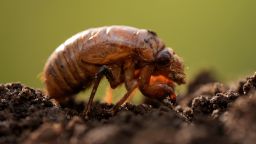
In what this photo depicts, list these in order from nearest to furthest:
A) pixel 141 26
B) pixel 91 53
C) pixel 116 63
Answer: pixel 91 53 → pixel 116 63 → pixel 141 26

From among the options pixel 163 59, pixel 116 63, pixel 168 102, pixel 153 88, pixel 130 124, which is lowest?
pixel 130 124

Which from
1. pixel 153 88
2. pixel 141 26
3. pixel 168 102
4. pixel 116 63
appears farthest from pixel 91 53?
pixel 141 26

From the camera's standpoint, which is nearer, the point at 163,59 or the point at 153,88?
the point at 153,88

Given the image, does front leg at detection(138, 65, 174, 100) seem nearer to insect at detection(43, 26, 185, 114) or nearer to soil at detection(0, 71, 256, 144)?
insect at detection(43, 26, 185, 114)

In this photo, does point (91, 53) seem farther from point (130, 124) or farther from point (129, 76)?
point (130, 124)

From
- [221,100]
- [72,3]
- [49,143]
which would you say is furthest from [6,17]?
[49,143]

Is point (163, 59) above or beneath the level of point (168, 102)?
above

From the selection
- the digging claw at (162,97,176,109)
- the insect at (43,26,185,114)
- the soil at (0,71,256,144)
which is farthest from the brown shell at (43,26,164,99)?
the soil at (0,71,256,144)

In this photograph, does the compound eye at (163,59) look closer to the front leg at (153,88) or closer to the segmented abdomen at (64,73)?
the front leg at (153,88)
